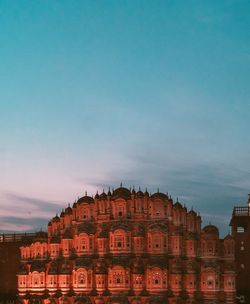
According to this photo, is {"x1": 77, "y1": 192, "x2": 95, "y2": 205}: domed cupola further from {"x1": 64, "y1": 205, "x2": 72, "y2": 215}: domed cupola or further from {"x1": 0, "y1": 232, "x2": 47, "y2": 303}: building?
{"x1": 0, "y1": 232, "x2": 47, "y2": 303}: building

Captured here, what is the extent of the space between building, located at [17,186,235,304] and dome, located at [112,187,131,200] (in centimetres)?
10

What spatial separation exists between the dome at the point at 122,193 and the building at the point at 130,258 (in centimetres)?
10

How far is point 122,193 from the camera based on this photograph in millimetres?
56688

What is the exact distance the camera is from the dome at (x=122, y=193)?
184ft

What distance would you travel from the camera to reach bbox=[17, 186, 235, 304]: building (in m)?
52.8

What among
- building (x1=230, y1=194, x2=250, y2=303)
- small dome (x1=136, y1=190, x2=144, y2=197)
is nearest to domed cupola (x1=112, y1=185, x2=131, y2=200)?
small dome (x1=136, y1=190, x2=144, y2=197)

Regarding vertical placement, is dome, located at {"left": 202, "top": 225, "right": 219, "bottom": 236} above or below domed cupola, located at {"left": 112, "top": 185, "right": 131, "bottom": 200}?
below

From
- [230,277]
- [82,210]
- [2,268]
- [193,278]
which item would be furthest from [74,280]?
[2,268]

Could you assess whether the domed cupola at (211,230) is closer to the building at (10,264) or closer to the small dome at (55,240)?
the small dome at (55,240)

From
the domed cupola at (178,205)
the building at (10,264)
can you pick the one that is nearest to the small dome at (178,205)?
the domed cupola at (178,205)

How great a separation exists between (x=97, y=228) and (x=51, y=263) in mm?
5704

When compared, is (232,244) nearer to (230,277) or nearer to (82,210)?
(230,277)

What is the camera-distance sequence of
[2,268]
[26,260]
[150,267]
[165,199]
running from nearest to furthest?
[150,267], [165,199], [26,260], [2,268]

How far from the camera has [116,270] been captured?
52844 millimetres
